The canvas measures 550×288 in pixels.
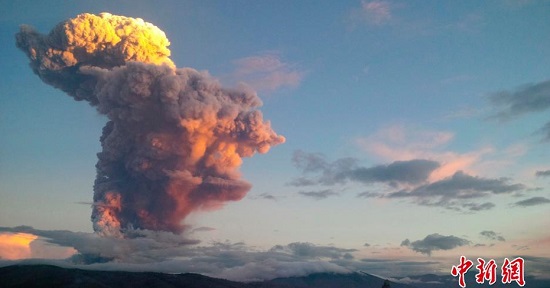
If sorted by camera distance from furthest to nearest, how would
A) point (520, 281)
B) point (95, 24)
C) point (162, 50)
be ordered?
1. point (162, 50)
2. point (95, 24)
3. point (520, 281)

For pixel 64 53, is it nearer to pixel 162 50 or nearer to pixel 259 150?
pixel 162 50

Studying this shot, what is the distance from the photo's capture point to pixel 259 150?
143 metres

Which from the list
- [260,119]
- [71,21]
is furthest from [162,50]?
[260,119]

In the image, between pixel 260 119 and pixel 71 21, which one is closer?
pixel 71 21

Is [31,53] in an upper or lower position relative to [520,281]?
upper

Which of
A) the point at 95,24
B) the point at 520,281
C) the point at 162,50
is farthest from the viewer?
the point at 162,50

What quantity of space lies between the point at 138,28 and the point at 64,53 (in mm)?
24736

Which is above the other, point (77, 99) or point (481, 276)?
point (77, 99)

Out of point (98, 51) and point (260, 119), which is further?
point (260, 119)

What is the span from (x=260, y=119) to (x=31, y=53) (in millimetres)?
79762

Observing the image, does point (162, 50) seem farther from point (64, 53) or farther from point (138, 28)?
point (64, 53)

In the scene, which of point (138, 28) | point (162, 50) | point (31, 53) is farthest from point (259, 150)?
point (31, 53)

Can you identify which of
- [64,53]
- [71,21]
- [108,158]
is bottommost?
[108,158]

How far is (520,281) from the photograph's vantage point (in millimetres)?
60938
